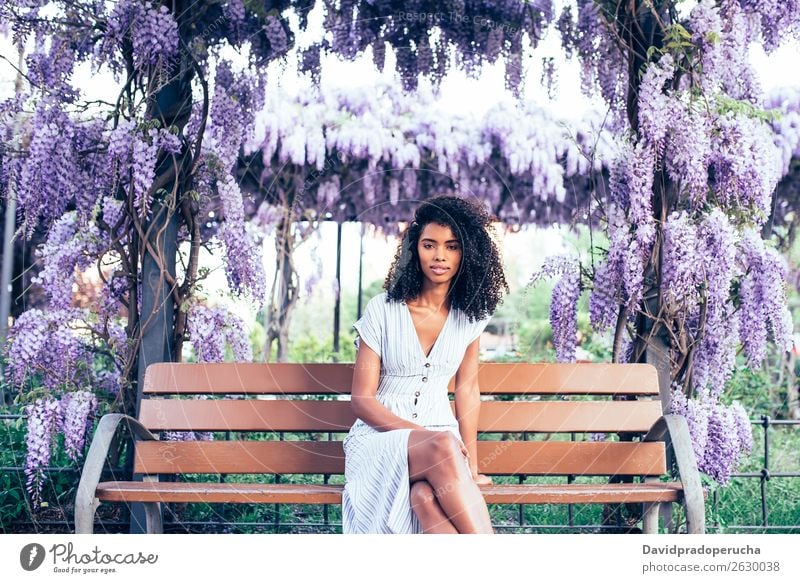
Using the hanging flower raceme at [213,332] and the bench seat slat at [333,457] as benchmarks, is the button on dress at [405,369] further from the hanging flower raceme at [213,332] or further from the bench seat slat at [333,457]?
the hanging flower raceme at [213,332]

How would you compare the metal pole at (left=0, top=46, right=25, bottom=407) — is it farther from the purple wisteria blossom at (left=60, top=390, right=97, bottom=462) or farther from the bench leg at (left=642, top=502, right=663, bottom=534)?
the bench leg at (left=642, top=502, right=663, bottom=534)

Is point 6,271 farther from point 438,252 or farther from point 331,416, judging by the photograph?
point 438,252

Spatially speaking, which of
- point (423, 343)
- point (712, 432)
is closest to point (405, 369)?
point (423, 343)

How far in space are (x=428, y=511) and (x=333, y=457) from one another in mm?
745

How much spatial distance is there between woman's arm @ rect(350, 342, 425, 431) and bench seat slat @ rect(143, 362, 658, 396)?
37cm

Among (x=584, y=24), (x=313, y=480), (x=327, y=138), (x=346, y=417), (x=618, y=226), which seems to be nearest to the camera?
(x=346, y=417)

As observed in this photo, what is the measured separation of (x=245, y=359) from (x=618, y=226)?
1724 millimetres

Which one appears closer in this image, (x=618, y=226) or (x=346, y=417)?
(x=346, y=417)

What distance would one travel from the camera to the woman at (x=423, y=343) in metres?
2.91

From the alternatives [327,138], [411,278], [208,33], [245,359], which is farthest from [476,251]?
[327,138]

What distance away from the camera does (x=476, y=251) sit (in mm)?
3156

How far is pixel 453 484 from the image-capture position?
8.41ft

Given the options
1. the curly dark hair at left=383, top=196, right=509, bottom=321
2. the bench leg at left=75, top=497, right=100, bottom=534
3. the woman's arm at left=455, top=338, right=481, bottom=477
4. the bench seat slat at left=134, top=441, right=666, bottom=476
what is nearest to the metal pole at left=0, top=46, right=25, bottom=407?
the bench seat slat at left=134, top=441, right=666, bottom=476

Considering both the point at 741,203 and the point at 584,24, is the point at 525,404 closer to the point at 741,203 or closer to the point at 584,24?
the point at 741,203
